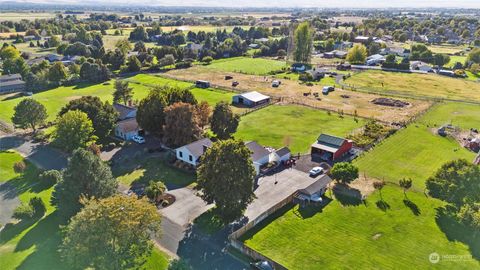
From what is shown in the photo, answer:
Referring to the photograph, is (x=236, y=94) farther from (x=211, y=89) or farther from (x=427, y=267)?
(x=427, y=267)

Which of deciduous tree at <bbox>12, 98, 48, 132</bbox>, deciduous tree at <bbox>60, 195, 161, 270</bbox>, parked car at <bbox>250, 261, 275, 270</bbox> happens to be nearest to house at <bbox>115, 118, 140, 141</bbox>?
deciduous tree at <bbox>12, 98, 48, 132</bbox>

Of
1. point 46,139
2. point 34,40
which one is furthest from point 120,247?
point 34,40

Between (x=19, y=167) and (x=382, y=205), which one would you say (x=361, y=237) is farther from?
(x=19, y=167)

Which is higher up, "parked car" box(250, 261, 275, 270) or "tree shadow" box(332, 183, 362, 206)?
"parked car" box(250, 261, 275, 270)

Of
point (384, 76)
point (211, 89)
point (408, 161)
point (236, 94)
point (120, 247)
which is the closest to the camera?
point (120, 247)

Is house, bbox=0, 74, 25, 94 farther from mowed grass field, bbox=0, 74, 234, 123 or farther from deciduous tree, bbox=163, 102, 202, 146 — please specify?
deciduous tree, bbox=163, 102, 202, 146
